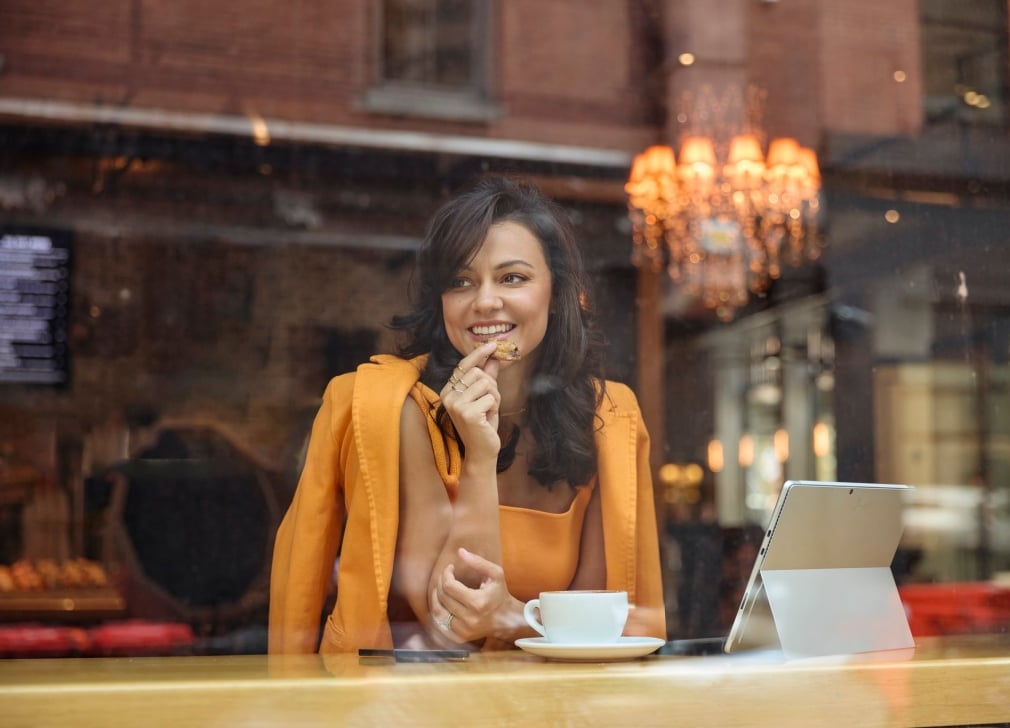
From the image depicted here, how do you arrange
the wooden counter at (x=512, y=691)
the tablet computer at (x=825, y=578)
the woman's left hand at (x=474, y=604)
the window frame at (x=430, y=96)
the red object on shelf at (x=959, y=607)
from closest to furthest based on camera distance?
the wooden counter at (x=512, y=691), the tablet computer at (x=825, y=578), the woman's left hand at (x=474, y=604), the red object on shelf at (x=959, y=607), the window frame at (x=430, y=96)

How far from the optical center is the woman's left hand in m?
2.15

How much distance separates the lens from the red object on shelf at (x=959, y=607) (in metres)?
3.22

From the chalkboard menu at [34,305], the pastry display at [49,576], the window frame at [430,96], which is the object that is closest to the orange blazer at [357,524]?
the pastry display at [49,576]

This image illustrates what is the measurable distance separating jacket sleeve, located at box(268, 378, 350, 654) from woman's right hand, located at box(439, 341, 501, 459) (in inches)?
8.9

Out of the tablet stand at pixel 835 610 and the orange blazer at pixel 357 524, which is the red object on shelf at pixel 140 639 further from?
the tablet stand at pixel 835 610

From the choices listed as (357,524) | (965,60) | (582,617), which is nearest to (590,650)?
(582,617)

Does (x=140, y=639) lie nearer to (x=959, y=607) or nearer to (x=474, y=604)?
(x=474, y=604)

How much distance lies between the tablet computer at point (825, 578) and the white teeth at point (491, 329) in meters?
0.77

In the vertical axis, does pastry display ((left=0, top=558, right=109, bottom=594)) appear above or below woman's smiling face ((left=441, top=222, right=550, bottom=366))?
below

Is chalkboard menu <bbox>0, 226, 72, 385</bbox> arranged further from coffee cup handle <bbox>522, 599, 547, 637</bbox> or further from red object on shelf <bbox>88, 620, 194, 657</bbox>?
coffee cup handle <bbox>522, 599, 547, 637</bbox>

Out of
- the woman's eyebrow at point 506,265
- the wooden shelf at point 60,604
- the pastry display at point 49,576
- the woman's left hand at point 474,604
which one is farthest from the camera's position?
the pastry display at point 49,576

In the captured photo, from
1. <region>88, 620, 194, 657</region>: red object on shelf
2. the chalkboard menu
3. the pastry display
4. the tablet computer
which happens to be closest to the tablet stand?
the tablet computer

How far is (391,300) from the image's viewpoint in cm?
276

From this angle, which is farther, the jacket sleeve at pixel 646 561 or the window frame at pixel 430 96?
the window frame at pixel 430 96
